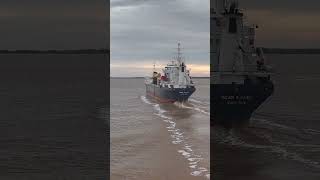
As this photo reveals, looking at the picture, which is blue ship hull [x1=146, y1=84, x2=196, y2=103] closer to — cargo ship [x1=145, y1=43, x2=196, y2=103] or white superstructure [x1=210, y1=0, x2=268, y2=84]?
cargo ship [x1=145, y1=43, x2=196, y2=103]

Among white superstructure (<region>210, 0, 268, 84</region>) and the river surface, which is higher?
white superstructure (<region>210, 0, 268, 84</region>)

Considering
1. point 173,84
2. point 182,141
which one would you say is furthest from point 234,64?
point 173,84

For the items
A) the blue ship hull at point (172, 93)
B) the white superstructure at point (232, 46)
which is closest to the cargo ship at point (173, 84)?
the blue ship hull at point (172, 93)

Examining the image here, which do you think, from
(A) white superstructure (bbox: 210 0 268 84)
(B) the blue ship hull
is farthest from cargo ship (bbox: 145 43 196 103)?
(A) white superstructure (bbox: 210 0 268 84)

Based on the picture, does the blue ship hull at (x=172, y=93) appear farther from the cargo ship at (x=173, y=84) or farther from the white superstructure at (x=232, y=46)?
the white superstructure at (x=232, y=46)

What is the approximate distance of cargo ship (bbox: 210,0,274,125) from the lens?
48.0ft

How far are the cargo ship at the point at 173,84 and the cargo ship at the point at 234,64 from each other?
6.65 m

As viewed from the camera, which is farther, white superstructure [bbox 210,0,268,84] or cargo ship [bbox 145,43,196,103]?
cargo ship [bbox 145,43,196,103]

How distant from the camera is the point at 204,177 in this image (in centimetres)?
958

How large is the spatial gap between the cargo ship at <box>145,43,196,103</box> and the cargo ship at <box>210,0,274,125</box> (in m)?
6.65

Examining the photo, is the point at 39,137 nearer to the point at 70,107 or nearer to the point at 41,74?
the point at 70,107

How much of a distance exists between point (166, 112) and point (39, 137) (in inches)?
338

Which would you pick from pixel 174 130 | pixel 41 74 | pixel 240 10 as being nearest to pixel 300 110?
pixel 174 130

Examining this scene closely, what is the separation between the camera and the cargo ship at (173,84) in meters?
24.5
